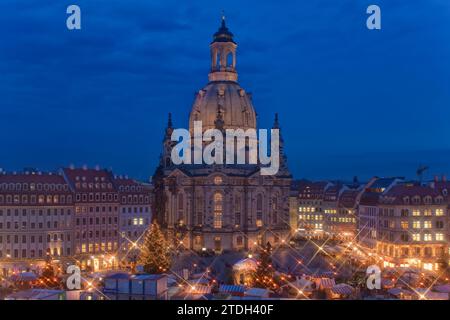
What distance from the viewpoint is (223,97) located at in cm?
11550

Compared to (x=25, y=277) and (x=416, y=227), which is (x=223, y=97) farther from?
(x=25, y=277)

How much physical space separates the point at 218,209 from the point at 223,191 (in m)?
3.49

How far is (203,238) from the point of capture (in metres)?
104

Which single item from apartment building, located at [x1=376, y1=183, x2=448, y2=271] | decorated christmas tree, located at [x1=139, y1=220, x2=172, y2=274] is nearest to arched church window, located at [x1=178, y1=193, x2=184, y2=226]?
decorated christmas tree, located at [x1=139, y1=220, x2=172, y2=274]

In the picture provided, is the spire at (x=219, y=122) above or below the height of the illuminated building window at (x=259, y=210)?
above

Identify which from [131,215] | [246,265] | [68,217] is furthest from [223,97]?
[246,265]

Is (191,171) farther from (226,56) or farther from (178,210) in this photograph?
(226,56)

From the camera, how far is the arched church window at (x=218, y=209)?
106000mm

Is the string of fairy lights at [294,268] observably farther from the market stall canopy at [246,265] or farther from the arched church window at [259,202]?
the arched church window at [259,202]

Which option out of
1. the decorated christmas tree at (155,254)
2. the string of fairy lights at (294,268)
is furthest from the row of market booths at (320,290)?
the decorated christmas tree at (155,254)

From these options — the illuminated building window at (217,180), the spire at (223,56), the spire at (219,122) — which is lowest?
the illuminated building window at (217,180)

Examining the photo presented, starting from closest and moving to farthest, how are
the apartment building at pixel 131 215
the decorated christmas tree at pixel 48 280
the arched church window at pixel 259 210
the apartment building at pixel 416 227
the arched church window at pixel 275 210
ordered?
the decorated christmas tree at pixel 48 280 → the apartment building at pixel 416 227 → the apartment building at pixel 131 215 → the arched church window at pixel 259 210 → the arched church window at pixel 275 210

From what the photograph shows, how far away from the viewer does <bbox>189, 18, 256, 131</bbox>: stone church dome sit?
115 meters
